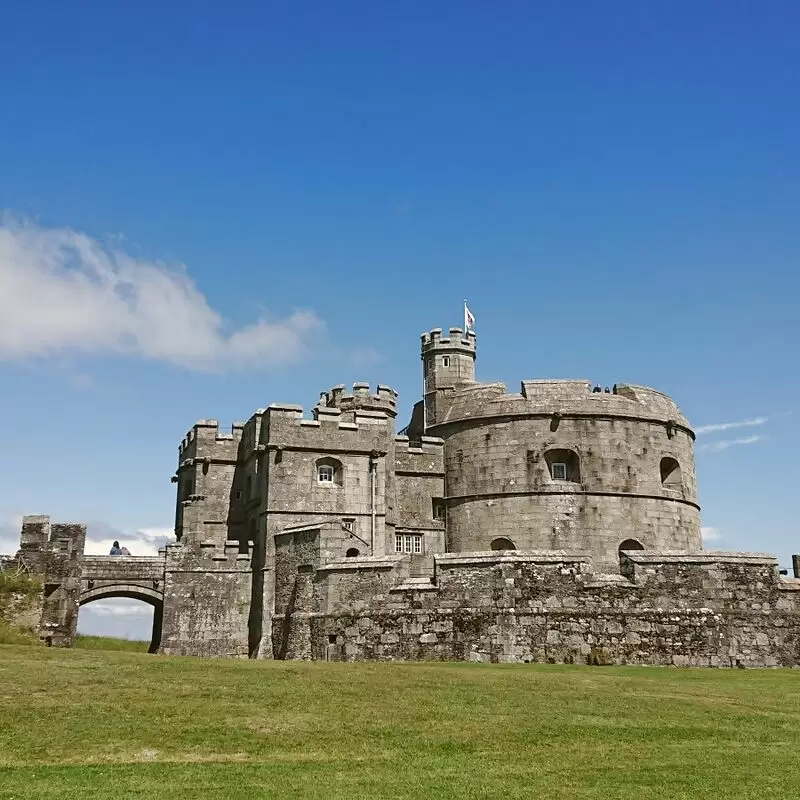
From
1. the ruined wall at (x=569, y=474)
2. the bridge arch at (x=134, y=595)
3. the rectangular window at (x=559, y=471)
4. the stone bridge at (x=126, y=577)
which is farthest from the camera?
the rectangular window at (x=559, y=471)

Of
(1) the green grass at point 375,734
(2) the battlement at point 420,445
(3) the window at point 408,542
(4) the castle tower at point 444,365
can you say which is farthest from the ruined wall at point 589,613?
(4) the castle tower at point 444,365

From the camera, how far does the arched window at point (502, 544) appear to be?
36.8m

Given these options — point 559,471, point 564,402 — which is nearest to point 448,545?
point 559,471

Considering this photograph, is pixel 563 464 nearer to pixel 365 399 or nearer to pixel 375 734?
pixel 365 399

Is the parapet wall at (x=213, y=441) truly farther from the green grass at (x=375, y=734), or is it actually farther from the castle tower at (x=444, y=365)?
the green grass at (x=375, y=734)

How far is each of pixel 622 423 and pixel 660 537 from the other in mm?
4977

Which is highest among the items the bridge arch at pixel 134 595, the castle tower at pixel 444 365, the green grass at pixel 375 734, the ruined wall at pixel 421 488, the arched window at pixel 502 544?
the castle tower at pixel 444 365

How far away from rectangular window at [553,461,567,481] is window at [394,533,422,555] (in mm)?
6280

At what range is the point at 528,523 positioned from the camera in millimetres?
36656

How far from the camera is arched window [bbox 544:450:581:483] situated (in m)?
37.4

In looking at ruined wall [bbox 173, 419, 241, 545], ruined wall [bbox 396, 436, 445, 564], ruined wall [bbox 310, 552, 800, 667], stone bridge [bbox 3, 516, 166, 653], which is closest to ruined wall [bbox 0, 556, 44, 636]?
stone bridge [bbox 3, 516, 166, 653]

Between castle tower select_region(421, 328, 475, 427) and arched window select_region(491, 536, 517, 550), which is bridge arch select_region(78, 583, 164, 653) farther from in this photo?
castle tower select_region(421, 328, 475, 427)

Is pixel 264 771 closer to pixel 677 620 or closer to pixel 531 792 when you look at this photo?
pixel 531 792

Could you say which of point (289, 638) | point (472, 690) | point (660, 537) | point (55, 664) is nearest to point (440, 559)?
point (289, 638)
